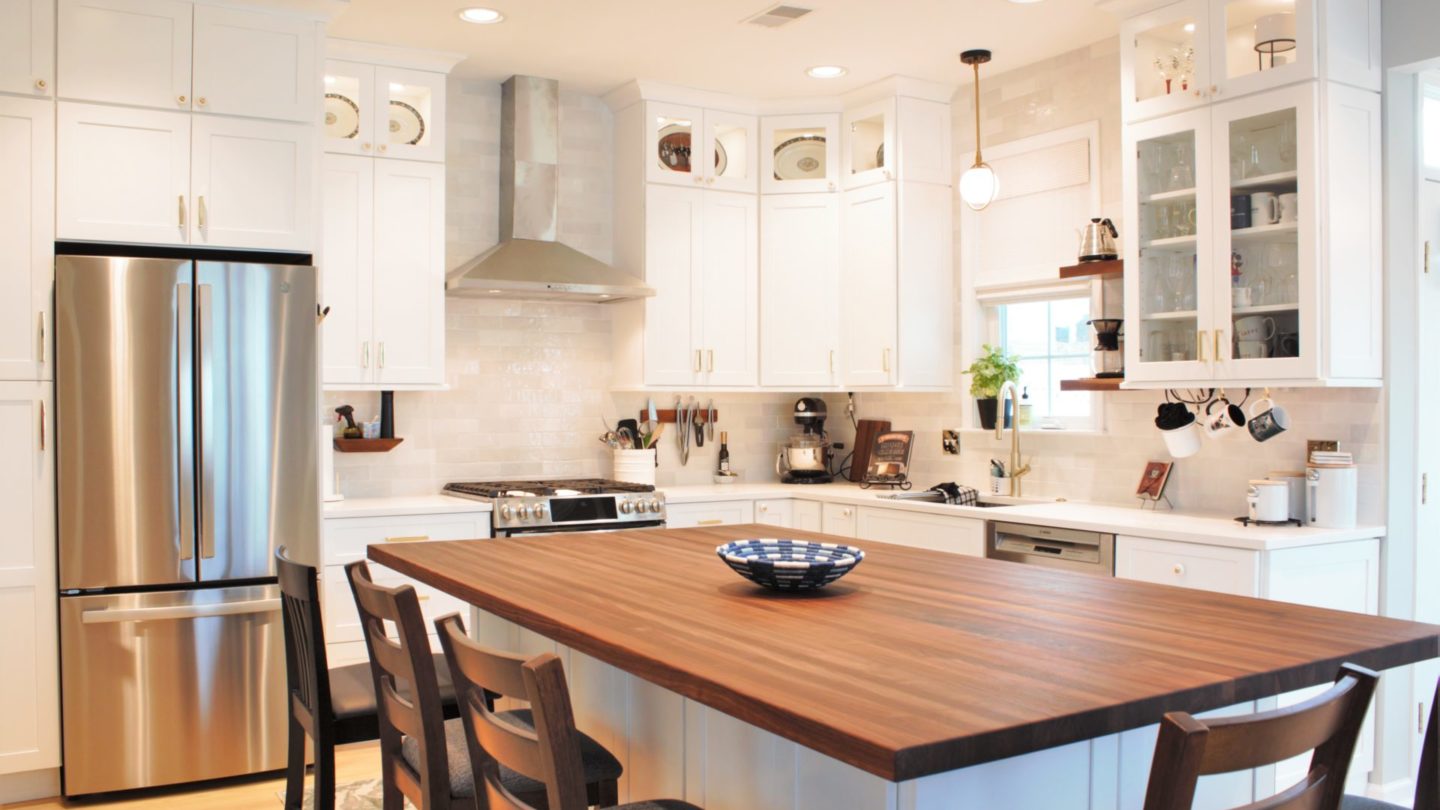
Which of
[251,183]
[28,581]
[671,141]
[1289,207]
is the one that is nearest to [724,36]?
[671,141]

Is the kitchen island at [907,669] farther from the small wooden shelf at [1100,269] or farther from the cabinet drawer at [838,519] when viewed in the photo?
the cabinet drawer at [838,519]

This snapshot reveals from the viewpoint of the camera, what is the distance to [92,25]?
3.93 meters

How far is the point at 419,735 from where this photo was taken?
2.09 meters

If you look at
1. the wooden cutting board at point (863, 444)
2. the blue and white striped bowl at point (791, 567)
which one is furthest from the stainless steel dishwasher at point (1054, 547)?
the blue and white striped bowl at point (791, 567)

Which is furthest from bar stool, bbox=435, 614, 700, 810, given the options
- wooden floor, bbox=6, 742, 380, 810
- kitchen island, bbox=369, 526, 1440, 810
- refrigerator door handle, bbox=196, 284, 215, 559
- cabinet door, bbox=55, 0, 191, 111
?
cabinet door, bbox=55, 0, 191, 111

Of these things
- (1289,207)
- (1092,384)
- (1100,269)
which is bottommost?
(1092,384)

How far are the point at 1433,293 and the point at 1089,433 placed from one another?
1.44m

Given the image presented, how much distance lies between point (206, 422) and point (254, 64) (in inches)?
53.2

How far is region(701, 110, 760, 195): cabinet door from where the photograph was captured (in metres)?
5.73

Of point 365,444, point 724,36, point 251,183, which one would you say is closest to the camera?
point 251,183

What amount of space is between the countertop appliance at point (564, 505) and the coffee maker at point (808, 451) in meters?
1.08

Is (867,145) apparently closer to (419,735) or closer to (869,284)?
(869,284)

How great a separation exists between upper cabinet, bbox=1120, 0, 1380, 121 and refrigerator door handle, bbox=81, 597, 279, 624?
147 inches

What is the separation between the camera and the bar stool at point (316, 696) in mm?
2547
